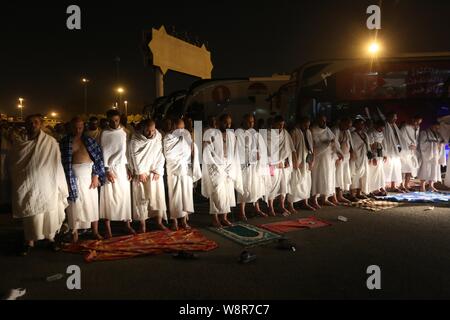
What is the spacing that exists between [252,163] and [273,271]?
261cm

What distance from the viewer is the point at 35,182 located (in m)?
4.35

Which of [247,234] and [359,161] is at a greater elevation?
[359,161]

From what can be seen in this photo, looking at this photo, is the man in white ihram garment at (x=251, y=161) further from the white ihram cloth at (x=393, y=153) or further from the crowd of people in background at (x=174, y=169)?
the white ihram cloth at (x=393, y=153)

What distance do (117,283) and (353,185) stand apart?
5.56 metres

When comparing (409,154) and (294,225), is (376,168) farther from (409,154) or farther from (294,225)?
(294,225)

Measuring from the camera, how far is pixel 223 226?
5.51 meters

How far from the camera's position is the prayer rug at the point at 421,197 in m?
7.06

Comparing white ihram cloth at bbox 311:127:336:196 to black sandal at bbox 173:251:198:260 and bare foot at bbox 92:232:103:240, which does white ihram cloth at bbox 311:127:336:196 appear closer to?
black sandal at bbox 173:251:198:260

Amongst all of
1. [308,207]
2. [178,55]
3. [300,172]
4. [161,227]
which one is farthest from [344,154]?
[178,55]

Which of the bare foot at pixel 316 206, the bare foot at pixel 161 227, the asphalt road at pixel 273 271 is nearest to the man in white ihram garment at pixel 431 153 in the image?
A: the bare foot at pixel 316 206

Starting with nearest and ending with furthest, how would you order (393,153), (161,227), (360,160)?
(161,227) → (360,160) → (393,153)

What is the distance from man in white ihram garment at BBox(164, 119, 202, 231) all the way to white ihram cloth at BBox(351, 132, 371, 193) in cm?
378
